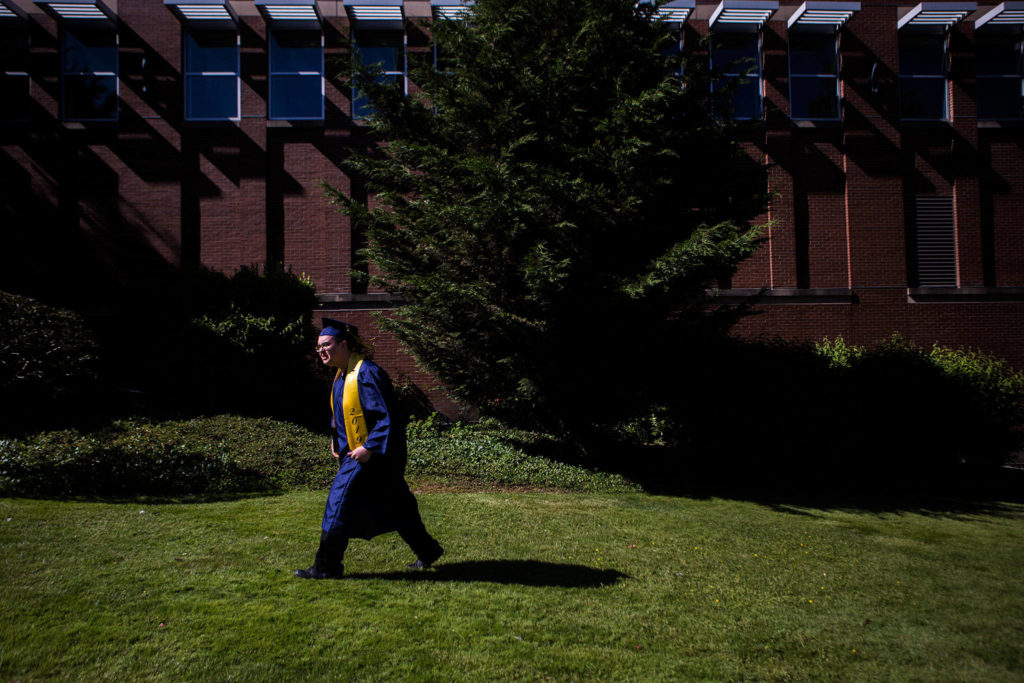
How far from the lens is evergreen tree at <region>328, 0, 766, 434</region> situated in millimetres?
9086

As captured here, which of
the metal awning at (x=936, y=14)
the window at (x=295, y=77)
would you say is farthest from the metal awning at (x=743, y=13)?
the window at (x=295, y=77)

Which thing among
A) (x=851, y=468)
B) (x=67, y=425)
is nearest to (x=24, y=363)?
(x=67, y=425)

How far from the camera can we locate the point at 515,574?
4.92m

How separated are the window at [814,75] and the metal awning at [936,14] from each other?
189cm

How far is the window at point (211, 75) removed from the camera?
1738 cm

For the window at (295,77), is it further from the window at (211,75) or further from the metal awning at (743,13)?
the metal awning at (743,13)

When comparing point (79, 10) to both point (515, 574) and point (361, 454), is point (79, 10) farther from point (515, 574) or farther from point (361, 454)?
point (515, 574)

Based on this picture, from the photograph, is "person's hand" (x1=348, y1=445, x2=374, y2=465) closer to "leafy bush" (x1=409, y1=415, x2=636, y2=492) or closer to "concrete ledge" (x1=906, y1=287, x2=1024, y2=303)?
"leafy bush" (x1=409, y1=415, x2=636, y2=492)

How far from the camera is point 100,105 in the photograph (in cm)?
1725

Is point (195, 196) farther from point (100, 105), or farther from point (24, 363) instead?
point (24, 363)

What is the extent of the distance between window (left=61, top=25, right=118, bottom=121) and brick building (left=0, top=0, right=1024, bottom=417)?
55 millimetres

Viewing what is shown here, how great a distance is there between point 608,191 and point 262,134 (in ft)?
38.9

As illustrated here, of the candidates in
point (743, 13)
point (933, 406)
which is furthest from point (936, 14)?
point (933, 406)

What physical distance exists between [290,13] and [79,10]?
558 cm
